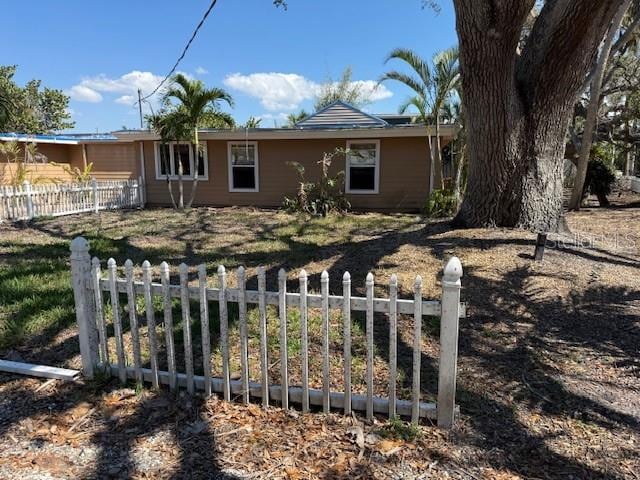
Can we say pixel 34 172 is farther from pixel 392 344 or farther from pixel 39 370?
pixel 392 344

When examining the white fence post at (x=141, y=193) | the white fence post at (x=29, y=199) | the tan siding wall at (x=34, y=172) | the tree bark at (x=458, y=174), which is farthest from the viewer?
the tan siding wall at (x=34, y=172)

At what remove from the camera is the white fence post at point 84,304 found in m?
3.07

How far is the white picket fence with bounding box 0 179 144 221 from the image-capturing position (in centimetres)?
A: 1090

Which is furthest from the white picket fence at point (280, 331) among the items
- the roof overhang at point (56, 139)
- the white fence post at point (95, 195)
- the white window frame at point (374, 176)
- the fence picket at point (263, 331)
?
the roof overhang at point (56, 139)

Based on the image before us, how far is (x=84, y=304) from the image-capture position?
10.3 feet

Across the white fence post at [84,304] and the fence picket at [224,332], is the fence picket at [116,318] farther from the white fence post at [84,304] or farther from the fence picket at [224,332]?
the fence picket at [224,332]

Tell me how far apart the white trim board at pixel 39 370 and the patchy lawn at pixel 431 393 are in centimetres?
9

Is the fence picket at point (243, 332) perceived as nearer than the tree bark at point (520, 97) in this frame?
Yes

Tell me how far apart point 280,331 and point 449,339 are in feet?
3.20

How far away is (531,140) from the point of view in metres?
6.47

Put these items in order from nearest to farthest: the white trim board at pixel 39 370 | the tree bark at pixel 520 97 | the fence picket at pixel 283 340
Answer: the fence picket at pixel 283 340 < the white trim board at pixel 39 370 < the tree bark at pixel 520 97

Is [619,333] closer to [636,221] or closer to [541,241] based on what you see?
[541,241]

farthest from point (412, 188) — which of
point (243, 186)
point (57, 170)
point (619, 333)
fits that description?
point (57, 170)

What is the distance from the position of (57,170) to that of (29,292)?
16783mm
